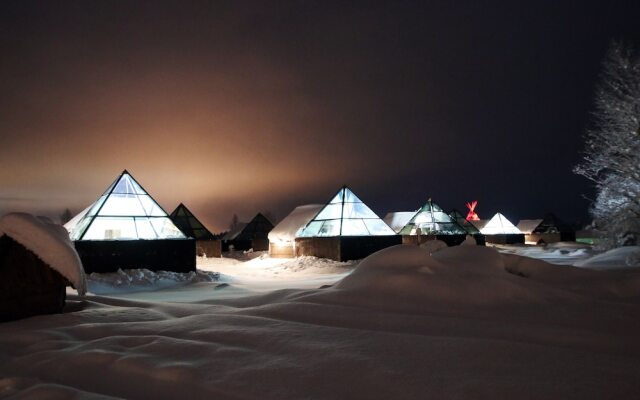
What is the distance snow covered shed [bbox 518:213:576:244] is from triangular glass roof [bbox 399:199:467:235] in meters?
26.2

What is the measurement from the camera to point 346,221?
23.8 m

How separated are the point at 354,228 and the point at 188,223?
17644 millimetres

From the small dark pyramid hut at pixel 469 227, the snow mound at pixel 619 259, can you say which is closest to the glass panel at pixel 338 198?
the small dark pyramid hut at pixel 469 227

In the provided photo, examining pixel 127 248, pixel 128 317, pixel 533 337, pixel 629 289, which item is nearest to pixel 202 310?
pixel 128 317

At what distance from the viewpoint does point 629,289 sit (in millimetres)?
7785

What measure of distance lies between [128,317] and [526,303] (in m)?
5.89

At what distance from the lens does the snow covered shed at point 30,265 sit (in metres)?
6.65

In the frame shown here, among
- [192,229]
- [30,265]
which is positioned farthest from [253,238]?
[30,265]

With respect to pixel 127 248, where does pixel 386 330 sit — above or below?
below

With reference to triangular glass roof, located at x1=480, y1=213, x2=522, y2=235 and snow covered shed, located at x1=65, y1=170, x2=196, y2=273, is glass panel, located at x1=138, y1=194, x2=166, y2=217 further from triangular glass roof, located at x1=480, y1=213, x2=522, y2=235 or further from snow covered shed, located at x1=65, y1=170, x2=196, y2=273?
triangular glass roof, located at x1=480, y1=213, x2=522, y2=235

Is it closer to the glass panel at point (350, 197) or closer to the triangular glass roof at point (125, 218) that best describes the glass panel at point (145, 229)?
the triangular glass roof at point (125, 218)

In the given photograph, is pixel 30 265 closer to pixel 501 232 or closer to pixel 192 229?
pixel 192 229

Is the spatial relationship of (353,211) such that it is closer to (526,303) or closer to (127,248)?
(127,248)

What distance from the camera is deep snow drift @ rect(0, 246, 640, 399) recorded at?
3.56 m
